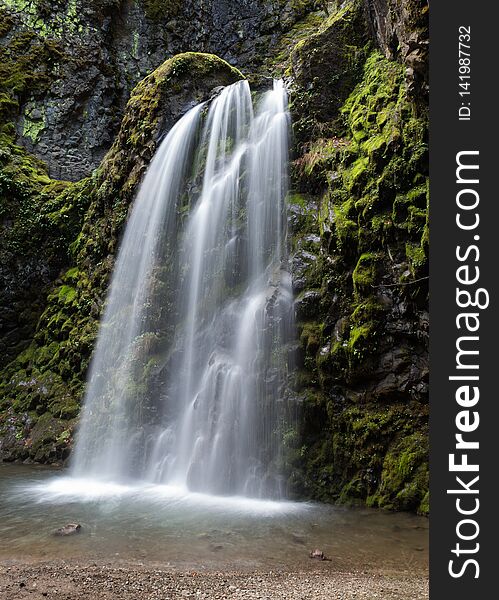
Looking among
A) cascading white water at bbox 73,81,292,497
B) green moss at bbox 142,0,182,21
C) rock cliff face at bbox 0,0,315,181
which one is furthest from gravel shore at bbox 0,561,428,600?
green moss at bbox 142,0,182,21

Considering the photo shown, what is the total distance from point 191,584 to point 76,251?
34.6ft

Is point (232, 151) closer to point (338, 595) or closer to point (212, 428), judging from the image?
point (212, 428)

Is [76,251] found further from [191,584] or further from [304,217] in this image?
[191,584]

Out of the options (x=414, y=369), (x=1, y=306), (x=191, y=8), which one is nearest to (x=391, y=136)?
(x=414, y=369)

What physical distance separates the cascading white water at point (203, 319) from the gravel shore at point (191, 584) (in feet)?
9.51

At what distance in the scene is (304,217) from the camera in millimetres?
8312

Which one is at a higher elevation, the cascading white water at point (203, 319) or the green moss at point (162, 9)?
the green moss at point (162, 9)

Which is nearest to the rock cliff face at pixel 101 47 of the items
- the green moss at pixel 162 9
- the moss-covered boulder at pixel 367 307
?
the green moss at pixel 162 9

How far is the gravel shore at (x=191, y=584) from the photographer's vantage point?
3.21 m

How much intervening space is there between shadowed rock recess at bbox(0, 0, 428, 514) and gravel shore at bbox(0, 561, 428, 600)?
2352 mm

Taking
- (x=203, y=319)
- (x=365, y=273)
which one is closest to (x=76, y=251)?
(x=203, y=319)

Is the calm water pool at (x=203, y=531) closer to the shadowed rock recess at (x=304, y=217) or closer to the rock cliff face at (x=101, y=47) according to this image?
the shadowed rock recess at (x=304, y=217)

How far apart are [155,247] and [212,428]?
426 centimetres

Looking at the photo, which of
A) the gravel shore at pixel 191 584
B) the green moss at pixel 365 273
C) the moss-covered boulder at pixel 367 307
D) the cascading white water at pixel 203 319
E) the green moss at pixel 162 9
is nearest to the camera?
the gravel shore at pixel 191 584
